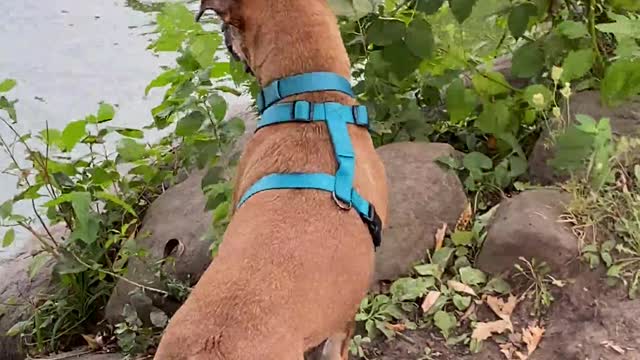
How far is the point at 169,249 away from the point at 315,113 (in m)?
1.39

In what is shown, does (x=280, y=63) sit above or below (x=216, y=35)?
above

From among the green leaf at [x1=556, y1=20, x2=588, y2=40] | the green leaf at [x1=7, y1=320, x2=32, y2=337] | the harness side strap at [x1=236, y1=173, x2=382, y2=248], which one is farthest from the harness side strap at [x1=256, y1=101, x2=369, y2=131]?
the green leaf at [x1=7, y1=320, x2=32, y2=337]

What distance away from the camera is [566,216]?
3232 millimetres

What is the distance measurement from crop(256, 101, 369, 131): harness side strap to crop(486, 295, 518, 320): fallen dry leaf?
85 cm

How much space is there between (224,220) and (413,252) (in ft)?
2.19

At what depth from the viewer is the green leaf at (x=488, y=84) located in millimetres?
3746

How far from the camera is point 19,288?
4.18 metres

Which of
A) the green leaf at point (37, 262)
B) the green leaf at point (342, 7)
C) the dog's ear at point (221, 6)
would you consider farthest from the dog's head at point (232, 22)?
the green leaf at point (37, 262)

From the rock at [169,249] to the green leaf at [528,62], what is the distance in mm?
1307

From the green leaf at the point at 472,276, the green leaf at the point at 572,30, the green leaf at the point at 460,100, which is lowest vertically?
the green leaf at the point at 472,276

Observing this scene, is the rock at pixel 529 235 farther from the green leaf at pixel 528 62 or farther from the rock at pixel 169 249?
the rock at pixel 169 249

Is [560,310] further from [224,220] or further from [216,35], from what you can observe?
[216,35]

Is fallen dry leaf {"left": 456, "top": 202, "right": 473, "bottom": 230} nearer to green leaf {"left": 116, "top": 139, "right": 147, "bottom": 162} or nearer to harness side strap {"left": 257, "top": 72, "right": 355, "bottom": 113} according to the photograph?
harness side strap {"left": 257, "top": 72, "right": 355, "bottom": 113}

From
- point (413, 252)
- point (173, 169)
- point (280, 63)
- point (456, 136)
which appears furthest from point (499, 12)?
point (173, 169)
